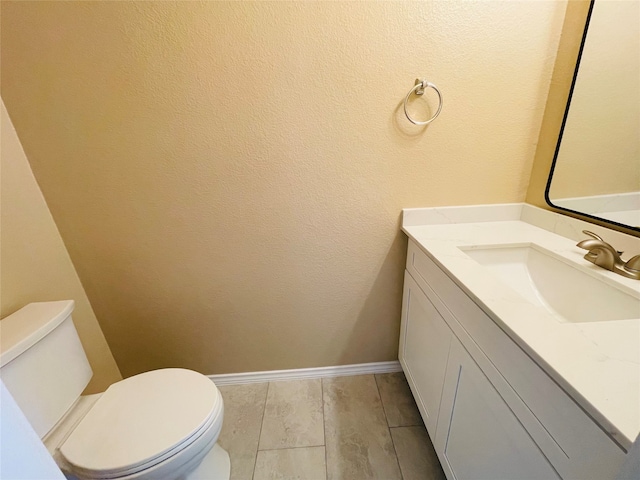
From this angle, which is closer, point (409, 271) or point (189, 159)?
point (189, 159)

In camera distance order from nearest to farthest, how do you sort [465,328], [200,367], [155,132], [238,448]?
[465,328], [155,132], [238,448], [200,367]

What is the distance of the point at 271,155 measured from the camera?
3.72ft

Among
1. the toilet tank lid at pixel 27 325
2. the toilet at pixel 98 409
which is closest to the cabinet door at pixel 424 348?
the toilet at pixel 98 409

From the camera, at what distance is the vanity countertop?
0.44 m

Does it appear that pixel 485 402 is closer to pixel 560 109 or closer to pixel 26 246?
pixel 560 109

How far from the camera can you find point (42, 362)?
2.96 feet

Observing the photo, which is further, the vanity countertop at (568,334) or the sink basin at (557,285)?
the sink basin at (557,285)

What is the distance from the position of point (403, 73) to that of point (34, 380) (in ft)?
5.41

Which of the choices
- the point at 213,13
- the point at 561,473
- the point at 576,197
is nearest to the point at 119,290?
the point at 213,13

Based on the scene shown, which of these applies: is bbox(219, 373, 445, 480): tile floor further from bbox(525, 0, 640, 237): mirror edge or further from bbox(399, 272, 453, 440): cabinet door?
bbox(525, 0, 640, 237): mirror edge

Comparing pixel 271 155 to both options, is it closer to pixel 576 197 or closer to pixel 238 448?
pixel 576 197

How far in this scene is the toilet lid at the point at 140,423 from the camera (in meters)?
0.81

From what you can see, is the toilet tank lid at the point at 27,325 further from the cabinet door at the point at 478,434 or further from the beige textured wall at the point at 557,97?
the beige textured wall at the point at 557,97

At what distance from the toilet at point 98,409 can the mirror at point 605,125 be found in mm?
1507
